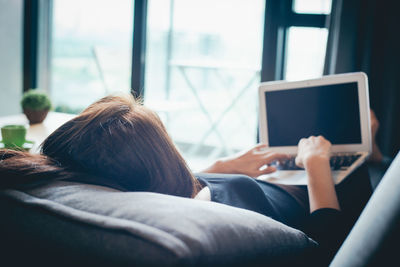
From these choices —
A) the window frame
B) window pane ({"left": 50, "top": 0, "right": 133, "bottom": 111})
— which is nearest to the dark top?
the window frame

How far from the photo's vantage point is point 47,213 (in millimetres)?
535

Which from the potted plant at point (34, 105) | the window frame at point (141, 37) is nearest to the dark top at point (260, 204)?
the window frame at point (141, 37)

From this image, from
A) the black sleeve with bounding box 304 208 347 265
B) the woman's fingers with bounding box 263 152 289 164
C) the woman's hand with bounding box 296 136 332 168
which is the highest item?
the woman's hand with bounding box 296 136 332 168

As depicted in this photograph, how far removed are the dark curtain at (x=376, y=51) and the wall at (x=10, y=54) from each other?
2343 millimetres

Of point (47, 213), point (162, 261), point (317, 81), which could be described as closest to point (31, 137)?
point (317, 81)

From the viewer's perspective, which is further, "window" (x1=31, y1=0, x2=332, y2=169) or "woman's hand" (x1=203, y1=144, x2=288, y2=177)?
"window" (x1=31, y1=0, x2=332, y2=169)

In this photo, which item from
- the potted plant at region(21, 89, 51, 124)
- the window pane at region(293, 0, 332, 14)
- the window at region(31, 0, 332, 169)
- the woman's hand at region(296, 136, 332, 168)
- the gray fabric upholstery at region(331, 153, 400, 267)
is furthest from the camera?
the window at region(31, 0, 332, 169)

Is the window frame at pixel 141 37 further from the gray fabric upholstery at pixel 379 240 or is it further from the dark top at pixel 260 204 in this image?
the gray fabric upholstery at pixel 379 240

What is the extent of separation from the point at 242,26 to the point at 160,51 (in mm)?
727

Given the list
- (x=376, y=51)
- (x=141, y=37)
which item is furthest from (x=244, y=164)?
(x=141, y=37)

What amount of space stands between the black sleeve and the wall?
3087 millimetres

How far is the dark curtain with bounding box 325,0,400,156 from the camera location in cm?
229

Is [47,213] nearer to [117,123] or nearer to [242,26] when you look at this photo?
[117,123]

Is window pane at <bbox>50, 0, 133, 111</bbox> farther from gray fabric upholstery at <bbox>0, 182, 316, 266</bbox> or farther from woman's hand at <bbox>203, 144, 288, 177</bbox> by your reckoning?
gray fabric upholstery at <bbox>0, 182, 316, 266</bbox>
